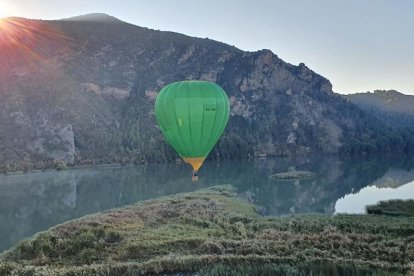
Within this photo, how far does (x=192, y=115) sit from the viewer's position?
2712 cm

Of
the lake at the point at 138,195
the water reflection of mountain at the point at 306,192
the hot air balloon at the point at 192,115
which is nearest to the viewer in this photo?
the hot air balloon at the point at 192,115

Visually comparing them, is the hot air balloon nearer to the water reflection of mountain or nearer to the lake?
the lake

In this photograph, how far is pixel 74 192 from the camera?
2397 inches

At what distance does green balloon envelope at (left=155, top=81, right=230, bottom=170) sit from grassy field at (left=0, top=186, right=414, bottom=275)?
4.57 meters

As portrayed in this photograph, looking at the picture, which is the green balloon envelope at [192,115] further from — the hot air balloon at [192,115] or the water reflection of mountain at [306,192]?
the water reflection of mountain at [306,192]

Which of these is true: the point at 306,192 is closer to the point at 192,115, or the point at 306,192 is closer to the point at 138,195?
the point at 138,195

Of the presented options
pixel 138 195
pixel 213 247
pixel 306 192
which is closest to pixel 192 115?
pixel 213 247

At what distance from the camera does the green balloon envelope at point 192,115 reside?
27.1 m

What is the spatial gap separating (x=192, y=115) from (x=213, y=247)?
33.1ft

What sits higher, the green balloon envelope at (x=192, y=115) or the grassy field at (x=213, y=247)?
the green balloon envelope at (x=192, y=115)

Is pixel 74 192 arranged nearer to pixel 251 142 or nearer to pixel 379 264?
pixel 379 264

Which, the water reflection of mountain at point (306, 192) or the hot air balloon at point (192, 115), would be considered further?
the water reflection of mountain at point (306, 192)

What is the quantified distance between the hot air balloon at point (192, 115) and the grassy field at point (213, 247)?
15.2 ft

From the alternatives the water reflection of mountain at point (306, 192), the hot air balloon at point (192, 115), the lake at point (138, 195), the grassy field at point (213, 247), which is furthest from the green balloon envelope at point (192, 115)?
the water reflection of mountain at point (306, 192)
